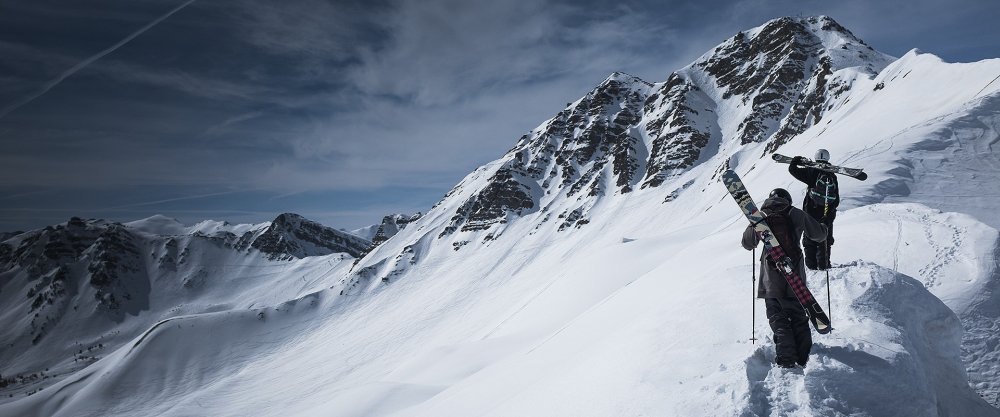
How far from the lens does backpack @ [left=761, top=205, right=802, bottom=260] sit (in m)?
5.64

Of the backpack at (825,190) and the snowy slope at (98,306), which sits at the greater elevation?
the snowy slope at (98,306)

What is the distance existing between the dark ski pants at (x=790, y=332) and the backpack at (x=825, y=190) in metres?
4.22

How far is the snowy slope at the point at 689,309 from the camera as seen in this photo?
5.95 metres

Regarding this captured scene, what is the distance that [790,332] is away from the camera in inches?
211

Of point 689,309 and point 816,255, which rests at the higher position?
point 816,255

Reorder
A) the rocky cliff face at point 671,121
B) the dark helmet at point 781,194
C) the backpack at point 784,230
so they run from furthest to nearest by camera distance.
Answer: the rocky cliff face at point 671,121 → the dark helmet at point 781,194 → the backpack at point 784,230

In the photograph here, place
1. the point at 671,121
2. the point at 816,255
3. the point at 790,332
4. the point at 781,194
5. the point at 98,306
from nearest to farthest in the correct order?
the point at 790,332, the point at 781,194, the point at 816,255, the point at 671,121, the point at 98,306

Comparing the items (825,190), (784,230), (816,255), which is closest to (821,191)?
(825,190)

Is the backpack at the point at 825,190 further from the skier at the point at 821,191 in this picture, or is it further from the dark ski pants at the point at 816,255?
the dark ski pants at the point at 816,255

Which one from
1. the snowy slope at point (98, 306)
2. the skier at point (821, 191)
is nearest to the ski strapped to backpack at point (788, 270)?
the skier at point (821, 191)

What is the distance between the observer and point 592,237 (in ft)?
301

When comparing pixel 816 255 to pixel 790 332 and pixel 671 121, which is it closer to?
pixel 790 332

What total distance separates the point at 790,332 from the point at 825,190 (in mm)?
4604

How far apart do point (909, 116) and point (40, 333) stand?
24870 centimetres
